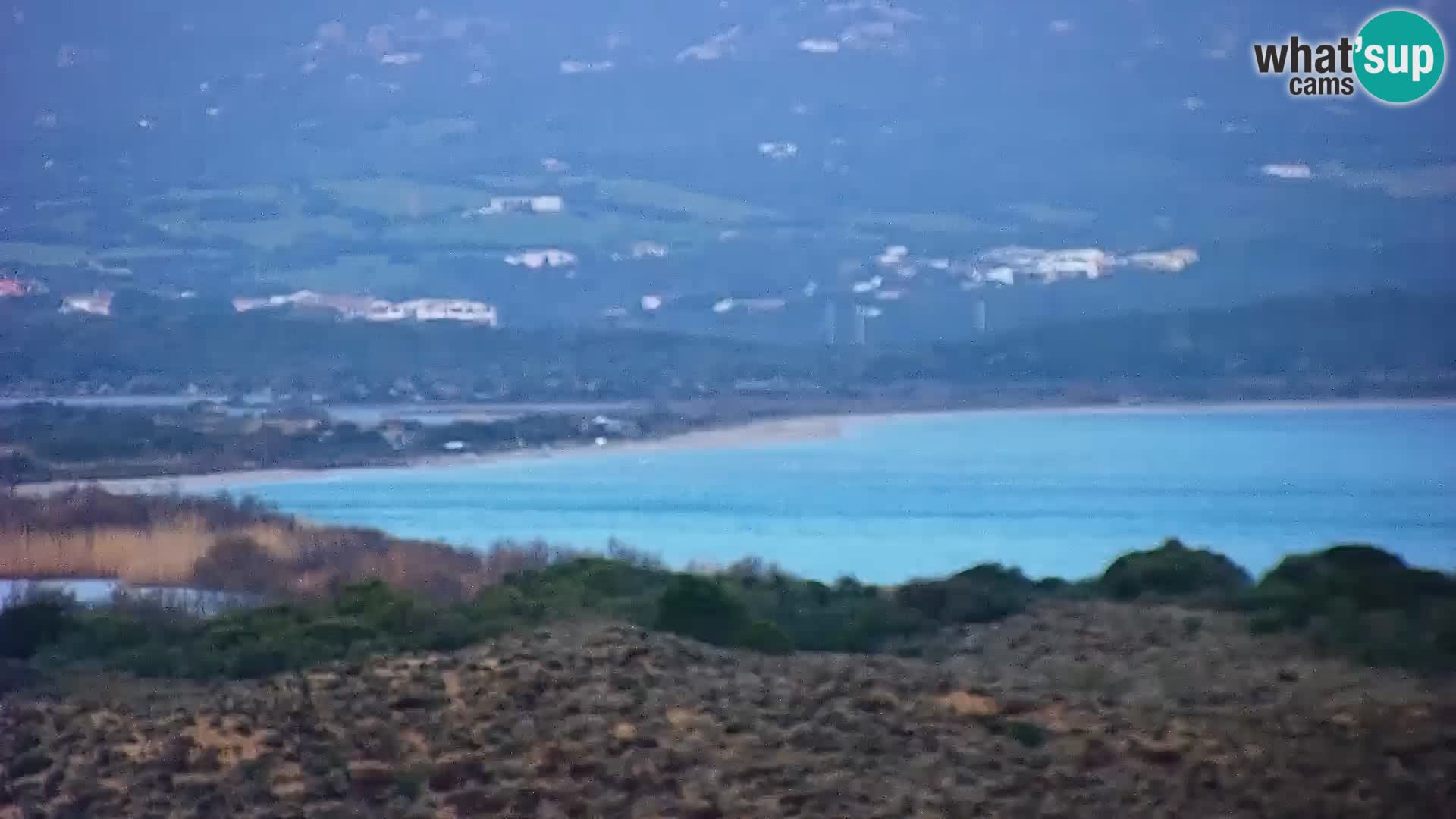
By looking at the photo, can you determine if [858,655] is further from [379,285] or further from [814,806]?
[379,285]

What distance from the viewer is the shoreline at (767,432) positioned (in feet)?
77.5

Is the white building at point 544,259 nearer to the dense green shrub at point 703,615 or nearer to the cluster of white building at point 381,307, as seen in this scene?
the cluster of white building at point 381,307

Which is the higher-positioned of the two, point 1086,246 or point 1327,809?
point 1086,246

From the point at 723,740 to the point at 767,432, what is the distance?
14852mm

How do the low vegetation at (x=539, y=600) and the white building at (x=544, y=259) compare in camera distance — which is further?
the white building at (x=544, y=259)

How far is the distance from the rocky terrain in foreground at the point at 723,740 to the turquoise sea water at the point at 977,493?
7966 millimetres

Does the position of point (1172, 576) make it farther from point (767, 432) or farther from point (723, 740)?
point (767, 432)

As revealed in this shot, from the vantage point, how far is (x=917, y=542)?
21469 millimetres

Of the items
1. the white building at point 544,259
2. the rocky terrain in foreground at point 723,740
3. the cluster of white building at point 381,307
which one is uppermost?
the white building at point 544,259

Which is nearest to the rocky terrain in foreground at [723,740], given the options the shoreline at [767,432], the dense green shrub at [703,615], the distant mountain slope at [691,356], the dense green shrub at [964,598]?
the dense green shrub at [703,615]

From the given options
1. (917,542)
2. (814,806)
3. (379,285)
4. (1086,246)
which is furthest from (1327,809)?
(379,285)

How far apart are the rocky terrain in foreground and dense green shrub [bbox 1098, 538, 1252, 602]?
4117mm

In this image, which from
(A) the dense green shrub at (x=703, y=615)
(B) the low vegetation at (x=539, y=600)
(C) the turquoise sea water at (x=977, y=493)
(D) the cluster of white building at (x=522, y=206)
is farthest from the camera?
(D) the cluster of white building at (x=522, y=206)

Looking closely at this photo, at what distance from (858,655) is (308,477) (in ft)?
40.7
